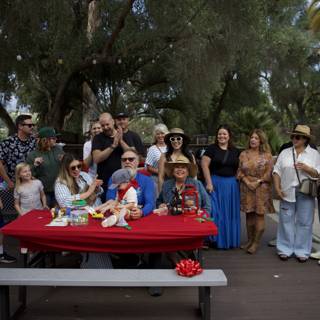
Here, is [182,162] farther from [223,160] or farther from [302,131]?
[302,131]

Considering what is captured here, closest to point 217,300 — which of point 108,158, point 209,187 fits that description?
point 209,187

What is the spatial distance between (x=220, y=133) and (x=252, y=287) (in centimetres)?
202

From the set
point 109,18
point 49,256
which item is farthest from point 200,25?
point 49,256

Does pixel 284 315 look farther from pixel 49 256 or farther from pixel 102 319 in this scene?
pixel 49 256

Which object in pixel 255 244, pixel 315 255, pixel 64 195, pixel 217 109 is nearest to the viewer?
pixel 64 195

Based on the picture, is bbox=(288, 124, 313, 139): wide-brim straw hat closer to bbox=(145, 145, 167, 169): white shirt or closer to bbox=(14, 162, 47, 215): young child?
bbox=(145, 145, 167, 169): white shirt

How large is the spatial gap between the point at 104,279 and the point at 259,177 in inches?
113

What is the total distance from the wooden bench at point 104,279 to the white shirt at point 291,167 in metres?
2.13

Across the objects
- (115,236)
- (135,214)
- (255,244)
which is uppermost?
(135,214)

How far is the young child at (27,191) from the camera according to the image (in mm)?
4770

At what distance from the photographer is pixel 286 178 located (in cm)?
500

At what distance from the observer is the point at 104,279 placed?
3109 millimetres

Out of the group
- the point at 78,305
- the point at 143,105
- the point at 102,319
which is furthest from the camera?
the point at 143,105

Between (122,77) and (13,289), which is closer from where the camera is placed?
(13,289)
